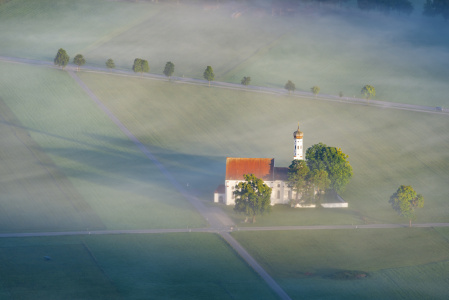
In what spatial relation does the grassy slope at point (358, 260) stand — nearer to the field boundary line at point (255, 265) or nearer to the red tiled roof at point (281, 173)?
the field boundary line at point (255, 265)

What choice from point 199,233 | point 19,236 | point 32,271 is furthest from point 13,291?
point 199,233

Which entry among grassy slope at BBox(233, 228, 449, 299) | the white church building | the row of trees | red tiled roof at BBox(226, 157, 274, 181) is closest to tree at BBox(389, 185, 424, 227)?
the row of trees

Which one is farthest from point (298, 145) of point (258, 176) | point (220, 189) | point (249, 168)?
point (220, 189)

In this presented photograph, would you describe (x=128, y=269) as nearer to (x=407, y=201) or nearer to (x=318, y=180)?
(x=318, y=180)

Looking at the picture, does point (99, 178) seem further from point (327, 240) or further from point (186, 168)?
point (327, 240)

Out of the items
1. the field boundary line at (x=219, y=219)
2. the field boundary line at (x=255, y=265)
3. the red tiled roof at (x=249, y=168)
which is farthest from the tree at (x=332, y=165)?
the field boundary line at (x=255, y=265)

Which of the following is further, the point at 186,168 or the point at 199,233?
the point at 186,168
